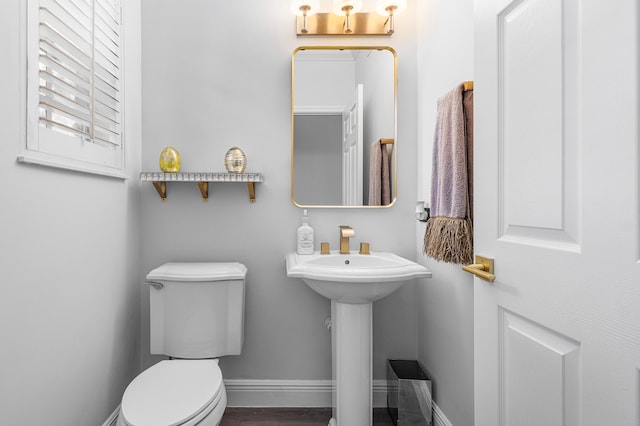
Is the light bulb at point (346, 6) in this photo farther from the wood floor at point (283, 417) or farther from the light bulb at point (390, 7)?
the wood floor at point (283, 417)

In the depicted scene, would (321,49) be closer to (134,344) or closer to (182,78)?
(182,78)

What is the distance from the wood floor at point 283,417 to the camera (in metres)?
1.73

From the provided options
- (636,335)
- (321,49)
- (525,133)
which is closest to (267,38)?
(321,49)

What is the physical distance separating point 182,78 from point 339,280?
1.34 meters

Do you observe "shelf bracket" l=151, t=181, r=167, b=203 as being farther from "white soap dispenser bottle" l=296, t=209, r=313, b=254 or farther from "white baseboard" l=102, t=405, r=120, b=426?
"white baseboard" l=102, t=405, r=120, b=426

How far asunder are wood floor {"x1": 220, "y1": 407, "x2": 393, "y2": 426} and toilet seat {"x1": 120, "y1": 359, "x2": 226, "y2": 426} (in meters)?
0.53

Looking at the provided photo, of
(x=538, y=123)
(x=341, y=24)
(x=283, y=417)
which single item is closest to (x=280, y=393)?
(x=283, y=417)

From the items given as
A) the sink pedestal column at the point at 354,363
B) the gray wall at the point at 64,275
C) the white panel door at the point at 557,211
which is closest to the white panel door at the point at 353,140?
the sink pedestal column at the point at 354,363

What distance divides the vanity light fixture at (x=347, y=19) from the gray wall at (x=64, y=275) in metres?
0.85

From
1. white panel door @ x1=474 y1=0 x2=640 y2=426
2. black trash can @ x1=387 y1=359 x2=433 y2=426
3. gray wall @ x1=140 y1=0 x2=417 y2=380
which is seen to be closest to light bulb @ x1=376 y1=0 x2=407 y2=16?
gray wall @ x1=140 y1=0 x2=417 y2=380

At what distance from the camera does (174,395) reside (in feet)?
3.91

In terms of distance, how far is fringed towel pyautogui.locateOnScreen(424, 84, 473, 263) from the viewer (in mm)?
1198

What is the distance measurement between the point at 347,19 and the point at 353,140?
0.60m

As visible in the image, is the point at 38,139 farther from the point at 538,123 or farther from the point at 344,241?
the point at 538,123
